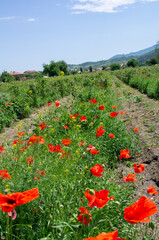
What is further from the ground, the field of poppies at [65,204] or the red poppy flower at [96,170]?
the red poppy flower at [96,170]

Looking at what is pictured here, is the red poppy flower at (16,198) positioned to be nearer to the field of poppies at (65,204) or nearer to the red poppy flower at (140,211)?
the field of poppies at (65,204)

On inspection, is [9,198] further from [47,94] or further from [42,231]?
[47,94]

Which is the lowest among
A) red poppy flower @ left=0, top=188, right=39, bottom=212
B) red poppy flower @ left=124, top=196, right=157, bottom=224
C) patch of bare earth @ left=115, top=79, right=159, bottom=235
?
patch of bare earth @ left=115, top=79, right=159, bottom=235

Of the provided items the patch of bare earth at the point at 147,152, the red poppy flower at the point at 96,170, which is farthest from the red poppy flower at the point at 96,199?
the patch of bare earth at the point at 147,152

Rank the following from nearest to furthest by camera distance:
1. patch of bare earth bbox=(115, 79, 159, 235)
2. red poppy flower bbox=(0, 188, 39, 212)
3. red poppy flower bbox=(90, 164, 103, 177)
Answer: red poppy flower bbox=(0, 188, 39, 212) → red poppy flower bbox=(90, 164, 103, 177) → patch of bare earth bbox=(115, 79, 159, 235)

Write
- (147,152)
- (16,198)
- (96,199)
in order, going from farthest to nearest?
(147,152), (96,199), (16,198)

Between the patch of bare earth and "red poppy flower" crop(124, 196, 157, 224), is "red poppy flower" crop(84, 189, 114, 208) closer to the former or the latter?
"red poppy flower" crop(124, 196, 157, 224)

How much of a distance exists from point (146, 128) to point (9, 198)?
16.3 ft

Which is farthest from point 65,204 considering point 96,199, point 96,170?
point 96,199

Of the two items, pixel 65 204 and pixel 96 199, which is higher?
pixel 96 199

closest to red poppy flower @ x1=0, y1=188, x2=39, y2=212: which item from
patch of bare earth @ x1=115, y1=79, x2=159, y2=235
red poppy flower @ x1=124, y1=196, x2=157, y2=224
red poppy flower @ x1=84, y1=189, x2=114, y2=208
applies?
red poppy flower @ x1=84, y1=189, x2=114, y2=208

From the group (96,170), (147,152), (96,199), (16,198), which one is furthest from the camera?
(147,152)

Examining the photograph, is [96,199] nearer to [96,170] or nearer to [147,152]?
[96,170]

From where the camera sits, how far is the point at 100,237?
102 cm
